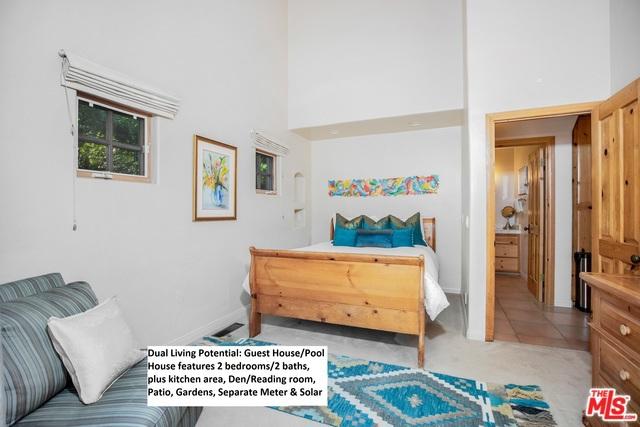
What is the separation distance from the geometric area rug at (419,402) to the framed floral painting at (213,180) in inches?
71.8

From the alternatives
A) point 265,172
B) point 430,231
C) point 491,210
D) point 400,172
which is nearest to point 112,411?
point 491,210

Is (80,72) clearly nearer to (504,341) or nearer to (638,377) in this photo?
(638,377)

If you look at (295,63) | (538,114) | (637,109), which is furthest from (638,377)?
(295,63)

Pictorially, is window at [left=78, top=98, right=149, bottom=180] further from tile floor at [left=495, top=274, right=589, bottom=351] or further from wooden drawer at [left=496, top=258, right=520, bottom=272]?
wooden drawer at [left=496, top=258, right=520, bottom=272]

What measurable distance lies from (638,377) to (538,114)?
2.23 metres

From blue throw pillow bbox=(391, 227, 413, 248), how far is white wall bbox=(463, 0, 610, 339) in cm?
116

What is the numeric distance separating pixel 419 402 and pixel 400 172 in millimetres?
3504

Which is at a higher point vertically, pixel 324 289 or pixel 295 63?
pixel 295 63

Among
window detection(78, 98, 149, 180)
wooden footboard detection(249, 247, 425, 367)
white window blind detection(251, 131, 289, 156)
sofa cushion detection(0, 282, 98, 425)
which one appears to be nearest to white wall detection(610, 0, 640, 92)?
wooden footboard detection(249, 247, 425, 367)

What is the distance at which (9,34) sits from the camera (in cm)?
165

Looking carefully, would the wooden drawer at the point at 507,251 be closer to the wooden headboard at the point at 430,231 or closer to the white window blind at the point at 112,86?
the wooden headboard at the point at 430,231

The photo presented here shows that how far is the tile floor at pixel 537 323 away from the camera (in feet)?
9.27

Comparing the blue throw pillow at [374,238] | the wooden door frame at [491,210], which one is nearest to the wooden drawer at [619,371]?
the wooden door frame at [491,210]

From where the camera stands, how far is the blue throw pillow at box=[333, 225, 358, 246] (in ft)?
13.6
